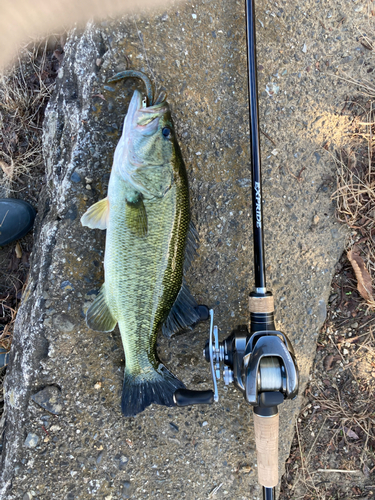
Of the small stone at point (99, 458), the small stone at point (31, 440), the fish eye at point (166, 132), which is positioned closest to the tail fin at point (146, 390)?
the small stone at point (99, 458)

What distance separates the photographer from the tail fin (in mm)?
2066

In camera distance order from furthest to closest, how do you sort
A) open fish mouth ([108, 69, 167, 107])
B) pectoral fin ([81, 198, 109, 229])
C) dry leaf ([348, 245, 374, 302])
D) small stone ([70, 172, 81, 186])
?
dry leaf ([348, 245, 374, 302]) → small stone ([70, 172, 81, 186]) → open fish mouth ([108, 69, 167, 107]) → pectoral fin ([81, 198, 109, 229])

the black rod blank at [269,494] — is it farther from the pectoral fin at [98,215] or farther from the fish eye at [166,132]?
the fish eye at [166,132]

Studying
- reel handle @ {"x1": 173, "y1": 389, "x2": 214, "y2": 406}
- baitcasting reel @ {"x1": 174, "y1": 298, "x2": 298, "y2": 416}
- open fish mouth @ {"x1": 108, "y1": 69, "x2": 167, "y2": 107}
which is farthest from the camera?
open fish mouth @ {"x1": 108, "y1": 69, "x2": 167, "y2": 107}

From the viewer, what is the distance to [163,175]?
202 cm

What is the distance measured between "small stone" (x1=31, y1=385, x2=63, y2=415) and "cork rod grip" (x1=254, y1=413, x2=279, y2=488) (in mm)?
1304

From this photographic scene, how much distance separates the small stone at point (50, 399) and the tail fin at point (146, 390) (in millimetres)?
497

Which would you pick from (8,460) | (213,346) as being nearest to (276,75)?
(213,346)

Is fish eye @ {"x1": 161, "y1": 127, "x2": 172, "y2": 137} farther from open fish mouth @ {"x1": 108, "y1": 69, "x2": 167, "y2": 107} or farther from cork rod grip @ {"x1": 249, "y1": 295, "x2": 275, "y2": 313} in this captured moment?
cork rod grip @ {"x1": 249, "y1": 295, "x2": 275, "y2": 313}

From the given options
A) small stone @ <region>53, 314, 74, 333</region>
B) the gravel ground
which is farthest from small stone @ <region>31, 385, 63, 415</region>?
small stone @ <region>53, 314, 74, 333</region>

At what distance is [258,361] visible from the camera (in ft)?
5.73

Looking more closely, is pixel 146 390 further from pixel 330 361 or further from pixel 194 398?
pixel 330 361

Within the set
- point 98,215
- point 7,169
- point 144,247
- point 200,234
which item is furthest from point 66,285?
point 7,169

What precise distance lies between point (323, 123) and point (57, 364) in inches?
105
